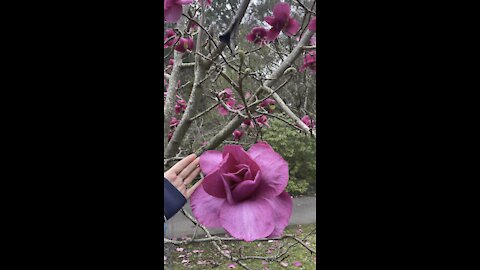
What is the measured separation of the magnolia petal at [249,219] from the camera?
0.90 feet

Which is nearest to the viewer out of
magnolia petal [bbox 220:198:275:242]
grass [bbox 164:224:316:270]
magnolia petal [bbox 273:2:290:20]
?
magnolia petal [bbox 220:198:275:242]

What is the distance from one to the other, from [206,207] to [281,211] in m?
0.06

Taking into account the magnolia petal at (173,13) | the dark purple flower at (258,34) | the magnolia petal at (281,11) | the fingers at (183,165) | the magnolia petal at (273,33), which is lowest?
the fingers at (183,165)

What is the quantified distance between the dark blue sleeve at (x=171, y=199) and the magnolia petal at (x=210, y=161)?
4 cm

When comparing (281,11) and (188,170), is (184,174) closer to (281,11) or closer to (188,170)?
(188,170)

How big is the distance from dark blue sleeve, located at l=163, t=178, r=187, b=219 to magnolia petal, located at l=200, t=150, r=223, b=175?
43 mm

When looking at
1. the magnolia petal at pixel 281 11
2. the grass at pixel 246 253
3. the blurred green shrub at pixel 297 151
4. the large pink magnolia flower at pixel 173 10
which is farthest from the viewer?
the blurred green shrub at pixel 297 151

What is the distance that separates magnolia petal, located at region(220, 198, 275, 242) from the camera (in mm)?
273

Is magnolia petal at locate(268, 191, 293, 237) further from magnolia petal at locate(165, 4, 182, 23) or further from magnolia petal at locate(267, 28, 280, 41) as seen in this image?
magnolia petal at locate(267, 28, 280, 41)

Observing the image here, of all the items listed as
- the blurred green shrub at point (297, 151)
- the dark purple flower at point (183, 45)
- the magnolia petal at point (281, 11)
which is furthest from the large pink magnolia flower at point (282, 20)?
the blurred green shrub at point (297, 151)

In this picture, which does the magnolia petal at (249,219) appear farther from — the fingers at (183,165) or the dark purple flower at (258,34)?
the dark purple flower at (258,34)

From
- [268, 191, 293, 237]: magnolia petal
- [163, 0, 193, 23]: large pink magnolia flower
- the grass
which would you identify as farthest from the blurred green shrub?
[268, 191, 293, 237]: magnolia petal
